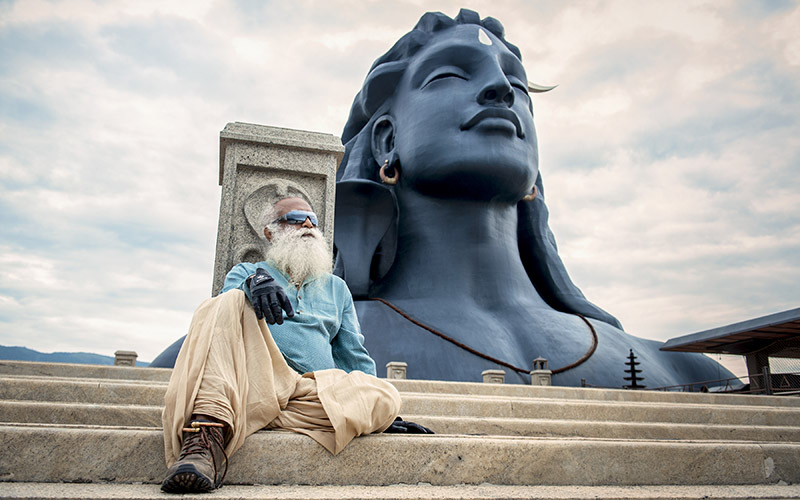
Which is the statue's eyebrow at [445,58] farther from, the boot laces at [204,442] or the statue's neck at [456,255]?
the boot laces at [204,442]

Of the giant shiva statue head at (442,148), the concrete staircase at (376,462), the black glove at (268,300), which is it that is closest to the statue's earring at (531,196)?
the giant shiva statue head at (442,148)

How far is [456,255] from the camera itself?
32.3 feet

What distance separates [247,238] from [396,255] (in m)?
5.39

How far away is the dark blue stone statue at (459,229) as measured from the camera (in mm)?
8859

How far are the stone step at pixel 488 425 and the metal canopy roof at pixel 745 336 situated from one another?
6325mm

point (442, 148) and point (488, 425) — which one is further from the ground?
point (442, 148)

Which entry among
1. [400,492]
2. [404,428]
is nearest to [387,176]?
[404,428]

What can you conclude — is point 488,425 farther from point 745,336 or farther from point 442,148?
point 745,336

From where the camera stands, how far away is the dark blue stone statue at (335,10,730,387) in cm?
886

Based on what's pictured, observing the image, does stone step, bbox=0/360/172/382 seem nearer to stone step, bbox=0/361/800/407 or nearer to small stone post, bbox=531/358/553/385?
stone step, bbox=0/361/800/407

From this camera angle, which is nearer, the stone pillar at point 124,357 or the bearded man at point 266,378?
the bearded man at point 266,378

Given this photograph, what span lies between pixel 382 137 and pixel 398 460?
867cm

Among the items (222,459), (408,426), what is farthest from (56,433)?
(408,426)

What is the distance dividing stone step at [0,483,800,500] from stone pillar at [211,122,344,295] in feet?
9.31
